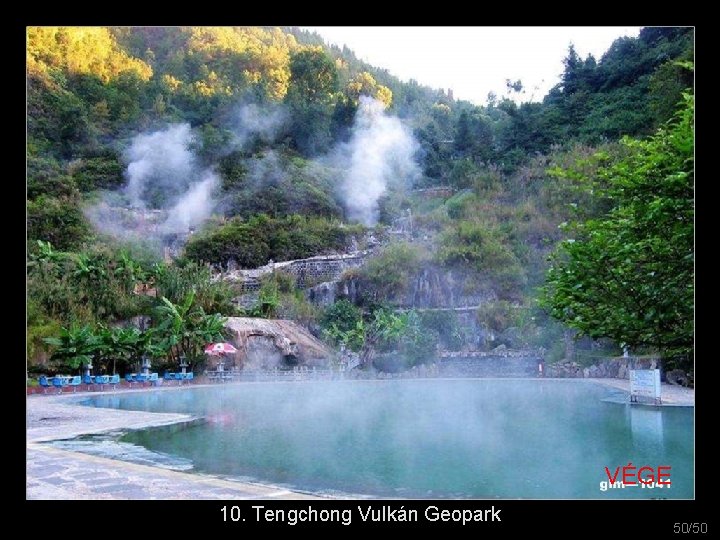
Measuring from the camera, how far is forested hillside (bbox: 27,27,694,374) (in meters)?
16.2

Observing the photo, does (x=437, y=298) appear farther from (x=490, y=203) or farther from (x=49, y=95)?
(x=49, y=95)

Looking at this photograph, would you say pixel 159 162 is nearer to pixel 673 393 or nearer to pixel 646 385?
pixel 673 393

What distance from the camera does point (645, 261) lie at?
3594 millimetres

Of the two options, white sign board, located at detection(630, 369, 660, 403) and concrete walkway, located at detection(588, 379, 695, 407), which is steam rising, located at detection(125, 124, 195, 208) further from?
white sign board, located at detection(630, 369, 660, 403)

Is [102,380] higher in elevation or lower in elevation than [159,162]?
lower

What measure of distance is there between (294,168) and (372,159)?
9.25 ft

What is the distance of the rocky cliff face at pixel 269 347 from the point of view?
14633mm

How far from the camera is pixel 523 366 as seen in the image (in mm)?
14977

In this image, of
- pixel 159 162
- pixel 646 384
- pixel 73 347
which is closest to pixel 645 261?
pixel 646 384
